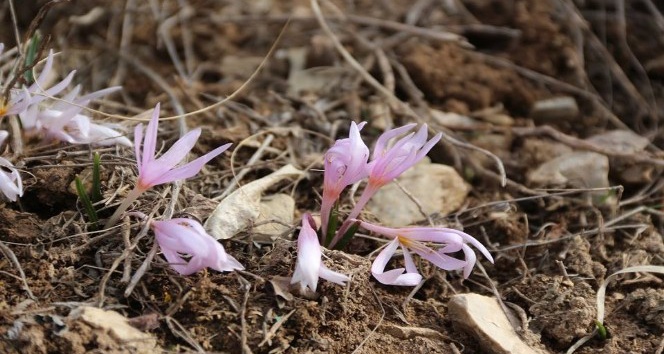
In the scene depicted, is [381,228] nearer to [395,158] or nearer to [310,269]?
[395,158]

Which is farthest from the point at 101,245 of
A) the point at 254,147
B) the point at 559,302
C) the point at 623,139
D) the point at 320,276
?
the point at 623,139

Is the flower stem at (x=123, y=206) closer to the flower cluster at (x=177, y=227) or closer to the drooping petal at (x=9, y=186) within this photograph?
the flower cluster at (x=177, y=227)

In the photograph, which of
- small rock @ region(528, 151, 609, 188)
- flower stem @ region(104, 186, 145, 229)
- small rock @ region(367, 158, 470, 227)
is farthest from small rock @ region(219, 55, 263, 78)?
flower stem @ region(104, 186, 145, 229)

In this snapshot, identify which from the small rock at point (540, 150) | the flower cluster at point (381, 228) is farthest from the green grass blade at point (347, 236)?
the small rock at point (540, 150)

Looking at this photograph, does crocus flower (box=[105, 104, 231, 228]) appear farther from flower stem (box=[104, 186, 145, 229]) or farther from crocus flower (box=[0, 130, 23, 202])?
crocus flower (box=[0, 130, 23, 202])

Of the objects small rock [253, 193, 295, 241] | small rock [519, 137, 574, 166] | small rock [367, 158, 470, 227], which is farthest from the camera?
small rock [519, 137, 574, 166]

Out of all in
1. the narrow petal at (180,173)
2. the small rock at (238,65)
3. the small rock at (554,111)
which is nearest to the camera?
the narrow petal at (180,173)
